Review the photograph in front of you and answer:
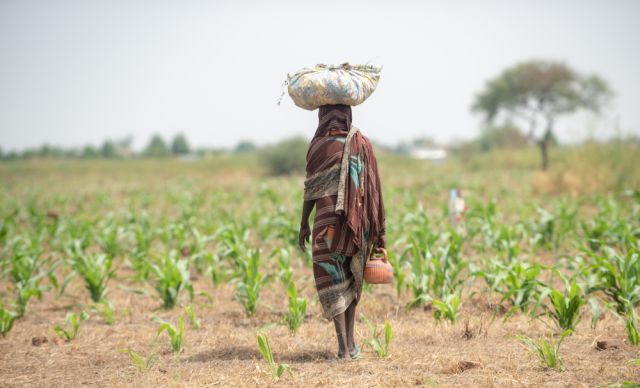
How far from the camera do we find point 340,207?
3.83m

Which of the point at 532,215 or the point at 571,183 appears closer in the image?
the point at 532,215

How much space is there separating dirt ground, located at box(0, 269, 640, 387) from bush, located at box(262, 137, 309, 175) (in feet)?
87.1

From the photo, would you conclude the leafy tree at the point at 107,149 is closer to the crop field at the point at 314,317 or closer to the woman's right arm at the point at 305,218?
the crop field at the point at 314,317

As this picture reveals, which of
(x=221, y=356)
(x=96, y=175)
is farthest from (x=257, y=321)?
(x=96, y=175)

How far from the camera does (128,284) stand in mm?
7285

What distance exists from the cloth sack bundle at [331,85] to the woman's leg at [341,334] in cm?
138

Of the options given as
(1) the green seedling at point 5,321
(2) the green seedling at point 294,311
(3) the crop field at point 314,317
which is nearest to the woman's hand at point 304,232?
(3) the crop field at point 314,317

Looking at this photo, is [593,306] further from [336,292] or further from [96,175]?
[96,175]

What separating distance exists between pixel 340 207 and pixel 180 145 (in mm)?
84398

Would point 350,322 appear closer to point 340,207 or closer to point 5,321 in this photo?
point 340,207

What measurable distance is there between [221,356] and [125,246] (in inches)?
195

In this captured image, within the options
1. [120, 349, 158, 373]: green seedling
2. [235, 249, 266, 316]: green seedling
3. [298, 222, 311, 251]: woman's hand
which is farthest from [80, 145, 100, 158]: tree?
[298, 222, 311, 251]: woman's hand

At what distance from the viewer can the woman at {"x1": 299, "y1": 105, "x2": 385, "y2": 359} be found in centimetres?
389

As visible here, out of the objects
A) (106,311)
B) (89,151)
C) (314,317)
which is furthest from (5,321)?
(89,151)
